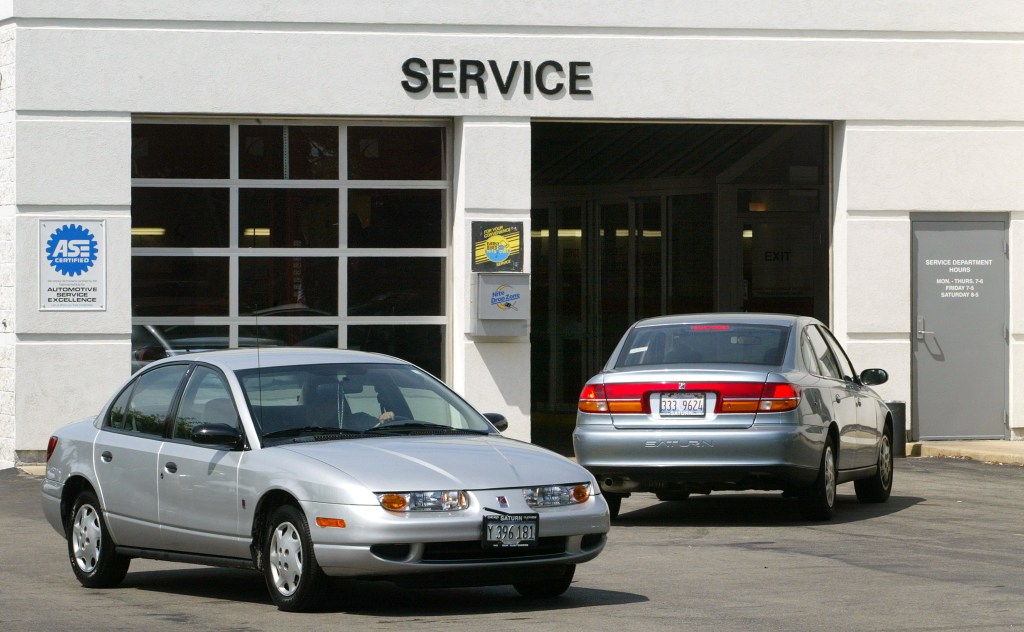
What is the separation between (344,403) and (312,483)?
99cm

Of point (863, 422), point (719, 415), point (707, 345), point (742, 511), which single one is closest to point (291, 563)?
point (719, 415)

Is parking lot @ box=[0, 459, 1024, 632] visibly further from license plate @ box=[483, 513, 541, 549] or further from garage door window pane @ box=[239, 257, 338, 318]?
garage door window pane @ box=[239, 257, 338, 318]

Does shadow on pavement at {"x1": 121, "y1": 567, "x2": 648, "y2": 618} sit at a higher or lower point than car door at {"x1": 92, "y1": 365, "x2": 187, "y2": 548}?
lower

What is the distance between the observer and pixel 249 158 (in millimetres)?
18859

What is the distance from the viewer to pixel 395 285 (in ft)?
63.1

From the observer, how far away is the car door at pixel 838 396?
13109 millimetres

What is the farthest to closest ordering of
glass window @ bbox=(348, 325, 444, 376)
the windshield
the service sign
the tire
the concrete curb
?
glass window @ bbox=(348, 325, 444, 376), the concrete curb, the service sign, the tire, the windshield

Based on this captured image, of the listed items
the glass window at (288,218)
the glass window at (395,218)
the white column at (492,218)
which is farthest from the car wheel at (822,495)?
the glass window at (288,218)

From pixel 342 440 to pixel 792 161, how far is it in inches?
684

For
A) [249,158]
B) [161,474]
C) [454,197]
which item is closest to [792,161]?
[454,197]

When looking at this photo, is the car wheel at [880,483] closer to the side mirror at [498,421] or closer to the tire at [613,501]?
the tire at [613,501]

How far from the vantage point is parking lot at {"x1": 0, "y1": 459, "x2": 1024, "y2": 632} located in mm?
8266

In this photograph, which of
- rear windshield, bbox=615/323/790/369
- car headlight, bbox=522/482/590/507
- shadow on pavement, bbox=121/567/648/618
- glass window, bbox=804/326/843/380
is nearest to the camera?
car headlight, bbox=522/482/590/507

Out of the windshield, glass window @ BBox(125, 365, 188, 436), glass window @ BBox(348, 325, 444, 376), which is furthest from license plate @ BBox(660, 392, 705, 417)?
glass window @ BBox(348, 325, 444, 376)
